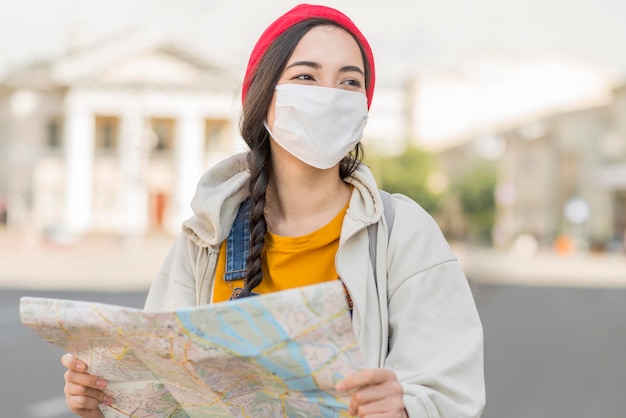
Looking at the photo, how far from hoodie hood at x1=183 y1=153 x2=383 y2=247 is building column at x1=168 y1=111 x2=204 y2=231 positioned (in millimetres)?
48711

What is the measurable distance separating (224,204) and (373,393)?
0.60 meters

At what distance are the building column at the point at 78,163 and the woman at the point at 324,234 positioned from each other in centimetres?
4829

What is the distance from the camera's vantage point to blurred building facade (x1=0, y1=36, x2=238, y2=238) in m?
49.6

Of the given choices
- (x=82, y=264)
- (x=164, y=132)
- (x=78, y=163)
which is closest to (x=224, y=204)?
(x=82, y=264)

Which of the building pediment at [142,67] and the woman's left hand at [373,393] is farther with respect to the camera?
the building pediment at [142,67]

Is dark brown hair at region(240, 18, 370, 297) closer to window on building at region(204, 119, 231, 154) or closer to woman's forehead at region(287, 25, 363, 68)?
woman's forehead at region(287, 25, 363, 68)

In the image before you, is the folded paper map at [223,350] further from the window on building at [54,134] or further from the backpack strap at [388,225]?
the window on building at [54,134]

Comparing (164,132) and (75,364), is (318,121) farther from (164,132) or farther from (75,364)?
(164,132)

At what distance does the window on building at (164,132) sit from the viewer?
172 ft

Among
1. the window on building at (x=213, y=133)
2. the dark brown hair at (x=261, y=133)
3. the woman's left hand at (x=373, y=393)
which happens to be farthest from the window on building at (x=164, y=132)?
the woman's left hand at (x=373, y=393)

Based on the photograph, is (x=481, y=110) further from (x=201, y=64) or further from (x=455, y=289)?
(x=455, y=289)

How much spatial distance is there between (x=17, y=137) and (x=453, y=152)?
25.5 metres

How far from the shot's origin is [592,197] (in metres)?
48.3

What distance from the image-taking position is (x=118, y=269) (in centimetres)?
2461
